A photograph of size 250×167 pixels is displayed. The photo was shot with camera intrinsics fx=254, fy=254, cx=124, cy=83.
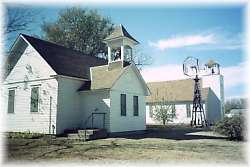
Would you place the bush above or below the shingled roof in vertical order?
below

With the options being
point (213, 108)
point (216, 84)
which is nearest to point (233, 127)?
point (213, 108)

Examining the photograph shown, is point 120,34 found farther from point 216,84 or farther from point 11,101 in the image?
point 216,84

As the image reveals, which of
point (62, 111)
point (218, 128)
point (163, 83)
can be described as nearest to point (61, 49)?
point (62, 111)

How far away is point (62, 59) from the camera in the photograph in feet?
60.1

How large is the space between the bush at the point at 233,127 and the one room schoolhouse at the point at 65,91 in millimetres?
6645

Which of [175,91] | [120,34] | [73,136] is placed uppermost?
[120,34]

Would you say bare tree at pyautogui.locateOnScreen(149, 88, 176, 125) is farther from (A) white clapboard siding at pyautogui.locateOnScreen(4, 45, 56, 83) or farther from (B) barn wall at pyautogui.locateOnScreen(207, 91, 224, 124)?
(A) white clapboard siding at pyautogui.locateOnScreen(4, 45, 56, 83)

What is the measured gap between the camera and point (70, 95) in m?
16.9

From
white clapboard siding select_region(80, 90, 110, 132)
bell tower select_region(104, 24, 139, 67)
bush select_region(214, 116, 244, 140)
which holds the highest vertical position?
bell tower select_region(104, 24, 139, 67)

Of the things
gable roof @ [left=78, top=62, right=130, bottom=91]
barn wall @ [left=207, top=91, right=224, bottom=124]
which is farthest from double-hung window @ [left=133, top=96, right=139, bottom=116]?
barn wall @ [left=207, top=91, right=224, bottom=124]

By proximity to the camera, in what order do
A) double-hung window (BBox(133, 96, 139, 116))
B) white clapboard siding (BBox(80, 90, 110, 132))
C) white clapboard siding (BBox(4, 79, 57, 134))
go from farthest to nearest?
double-hung window (BBox(133, 96, 139, 116)), white clapboard siding (BBox(80, 90, 110, 132)), white clapboard siding (BBox(4, 79, 57, 134))

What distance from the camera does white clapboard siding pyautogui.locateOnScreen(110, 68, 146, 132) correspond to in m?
16.8

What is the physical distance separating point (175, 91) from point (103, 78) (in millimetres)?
17652

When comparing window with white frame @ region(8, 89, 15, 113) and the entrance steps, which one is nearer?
the entrance steps
